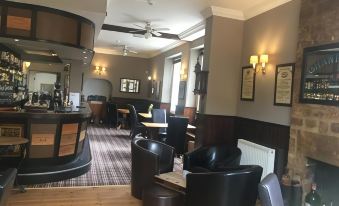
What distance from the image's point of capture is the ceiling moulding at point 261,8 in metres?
4.53

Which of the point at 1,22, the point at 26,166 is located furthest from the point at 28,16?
the point at 26,166

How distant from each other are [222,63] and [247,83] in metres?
0.58

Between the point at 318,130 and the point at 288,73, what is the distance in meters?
1.00

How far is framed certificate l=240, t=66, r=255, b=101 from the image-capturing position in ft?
16.7

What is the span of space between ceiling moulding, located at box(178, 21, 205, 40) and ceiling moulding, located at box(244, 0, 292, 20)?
4.08 ft

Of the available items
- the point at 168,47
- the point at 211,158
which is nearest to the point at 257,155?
the point at 211,158

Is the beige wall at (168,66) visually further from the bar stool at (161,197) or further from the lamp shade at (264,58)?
the bar stool at (161,197)

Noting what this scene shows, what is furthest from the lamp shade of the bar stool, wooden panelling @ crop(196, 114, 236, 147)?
the bar stool

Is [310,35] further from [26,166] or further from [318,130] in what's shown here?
[26,166]

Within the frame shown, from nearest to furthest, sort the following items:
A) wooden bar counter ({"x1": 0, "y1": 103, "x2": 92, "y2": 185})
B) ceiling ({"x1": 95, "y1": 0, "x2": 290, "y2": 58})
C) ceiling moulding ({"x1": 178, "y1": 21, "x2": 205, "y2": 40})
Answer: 1. wooden bar counter ({"x1": 0, "y1": 103, "x2": 92, "y2": 185})
2. ceiling ({"x1": 95, "y1": 0, "x2": 290, "y2": 58})
3. ceiling moulding ({"x1": 178, "y1": 21, "x2": 205, "y2": 40})

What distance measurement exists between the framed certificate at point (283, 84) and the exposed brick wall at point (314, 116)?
0.58ft

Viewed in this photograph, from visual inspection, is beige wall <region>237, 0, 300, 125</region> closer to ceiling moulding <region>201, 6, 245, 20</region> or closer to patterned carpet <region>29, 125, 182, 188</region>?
ceiling moulding <region>201, 6, 245, 20</region>

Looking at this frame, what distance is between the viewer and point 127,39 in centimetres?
943

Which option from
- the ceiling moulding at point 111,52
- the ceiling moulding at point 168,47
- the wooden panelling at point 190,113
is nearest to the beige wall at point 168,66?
the ceiling moulding at point 168,47
